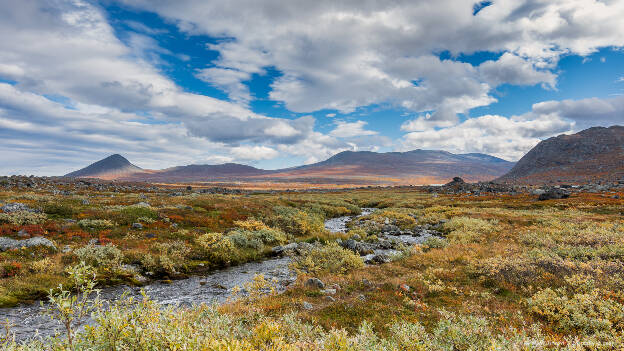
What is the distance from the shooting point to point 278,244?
25375 mm

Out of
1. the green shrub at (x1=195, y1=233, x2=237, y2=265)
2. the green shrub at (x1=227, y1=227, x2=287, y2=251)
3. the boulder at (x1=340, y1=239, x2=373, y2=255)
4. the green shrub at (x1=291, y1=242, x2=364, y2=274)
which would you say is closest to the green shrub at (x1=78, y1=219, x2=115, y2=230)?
the green shrub at (x1=195, y1=233, x2=237, y2=265)

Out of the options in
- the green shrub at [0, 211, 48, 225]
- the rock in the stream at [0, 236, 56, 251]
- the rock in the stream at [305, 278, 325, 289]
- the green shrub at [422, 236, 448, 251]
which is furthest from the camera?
the green shrub at [422, 236, 448, 251]

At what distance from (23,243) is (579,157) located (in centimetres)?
24046

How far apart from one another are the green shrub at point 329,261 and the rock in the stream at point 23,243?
51.8 ft

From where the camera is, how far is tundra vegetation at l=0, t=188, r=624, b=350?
545cm

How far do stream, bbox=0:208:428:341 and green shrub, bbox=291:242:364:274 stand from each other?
1146 mm

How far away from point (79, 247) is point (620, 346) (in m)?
25.1

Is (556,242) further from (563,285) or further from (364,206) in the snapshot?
(364,206)

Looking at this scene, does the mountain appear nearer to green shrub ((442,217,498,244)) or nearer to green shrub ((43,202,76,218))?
green shrub ((442,217,498,244))

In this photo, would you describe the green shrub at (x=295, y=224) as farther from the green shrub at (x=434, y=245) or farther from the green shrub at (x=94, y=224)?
the green shrub at (x=94, y=224)

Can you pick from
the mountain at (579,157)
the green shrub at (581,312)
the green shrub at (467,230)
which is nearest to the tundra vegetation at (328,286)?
the green shrub at (581,312)

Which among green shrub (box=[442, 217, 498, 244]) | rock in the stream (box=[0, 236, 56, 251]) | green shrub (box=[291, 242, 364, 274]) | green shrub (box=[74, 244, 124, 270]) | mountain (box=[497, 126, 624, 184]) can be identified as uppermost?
mountain (box=[497, 126, 624, 184])

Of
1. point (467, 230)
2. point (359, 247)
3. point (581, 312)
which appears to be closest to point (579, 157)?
point (467, 230)

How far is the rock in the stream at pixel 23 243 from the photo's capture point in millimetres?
16172
